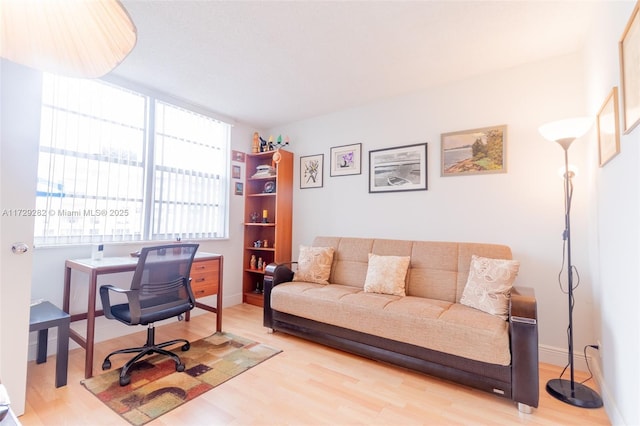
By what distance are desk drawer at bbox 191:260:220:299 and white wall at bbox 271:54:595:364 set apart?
159 cm

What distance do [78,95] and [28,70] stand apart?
3.32ft

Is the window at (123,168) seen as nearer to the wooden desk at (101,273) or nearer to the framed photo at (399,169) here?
the wooden desk at (101,273)

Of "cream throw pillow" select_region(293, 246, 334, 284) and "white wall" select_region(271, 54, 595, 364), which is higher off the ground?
"white wall" select_region(271, 54, 595, 364)

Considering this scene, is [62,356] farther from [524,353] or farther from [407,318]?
[524,353]

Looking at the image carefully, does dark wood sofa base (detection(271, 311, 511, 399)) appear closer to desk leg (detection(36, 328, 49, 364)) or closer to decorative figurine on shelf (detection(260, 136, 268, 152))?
desk leg (detection(36, 328, 49, 364))

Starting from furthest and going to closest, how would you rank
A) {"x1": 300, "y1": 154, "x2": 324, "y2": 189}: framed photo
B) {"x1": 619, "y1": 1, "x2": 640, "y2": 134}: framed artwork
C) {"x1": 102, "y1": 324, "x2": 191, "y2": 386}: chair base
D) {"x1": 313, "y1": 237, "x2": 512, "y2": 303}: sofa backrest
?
{"x1": 300, "y1": 154, "x2": 324, "y2": 189}: framed photo < {"x1": 313, "y1": 237, "x2": 512, "y2": 303}: sofa backrest < {"x1": 102, "y1": 324, "x2": 191, "y2": 386}: chair base < {"x1": 619, "y1": 1, "x2": 640, "y2": 134}: framed artwork

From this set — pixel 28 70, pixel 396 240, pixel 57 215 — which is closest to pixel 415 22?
pixel 396 240

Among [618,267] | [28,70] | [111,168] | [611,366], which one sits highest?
[28,70]

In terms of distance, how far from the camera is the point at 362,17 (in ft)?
6.46

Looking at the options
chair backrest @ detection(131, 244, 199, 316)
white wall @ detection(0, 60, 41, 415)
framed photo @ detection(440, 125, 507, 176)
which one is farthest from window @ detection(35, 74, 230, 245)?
framed photo @ detection(440, 125, 507, 176)

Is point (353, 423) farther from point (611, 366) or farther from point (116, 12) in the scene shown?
point (116, 12)

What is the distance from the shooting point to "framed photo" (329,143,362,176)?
3.48 m

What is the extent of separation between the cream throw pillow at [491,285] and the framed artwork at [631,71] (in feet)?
3.62

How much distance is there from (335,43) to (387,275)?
6.64 ft
